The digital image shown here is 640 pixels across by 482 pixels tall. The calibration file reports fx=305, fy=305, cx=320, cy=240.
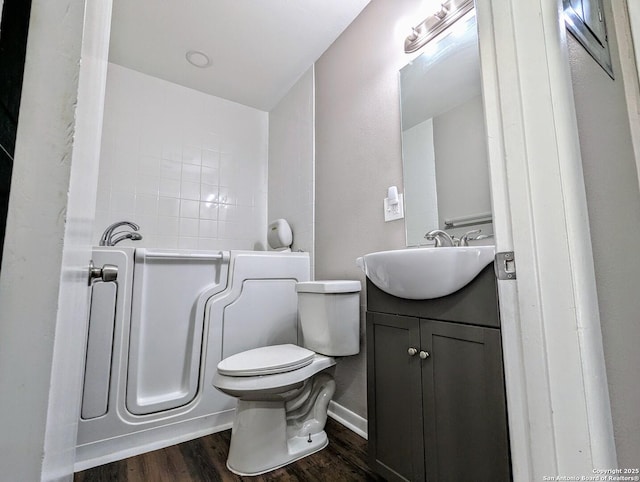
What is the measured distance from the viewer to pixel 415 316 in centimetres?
98

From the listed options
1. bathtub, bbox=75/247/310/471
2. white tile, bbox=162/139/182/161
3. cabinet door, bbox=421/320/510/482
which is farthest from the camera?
white tile, bbox=162/139/182/161

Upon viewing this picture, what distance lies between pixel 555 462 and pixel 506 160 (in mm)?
493

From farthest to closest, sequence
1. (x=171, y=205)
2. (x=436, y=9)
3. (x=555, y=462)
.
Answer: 1. (x=171, y=205)
2. (x=436, y=9)
3. (x=555, y=462)

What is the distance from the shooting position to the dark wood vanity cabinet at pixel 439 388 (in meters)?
0.77

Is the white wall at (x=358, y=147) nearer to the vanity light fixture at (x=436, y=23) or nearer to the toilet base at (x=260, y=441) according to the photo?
the vanity light fixture at (x=436, y=23)

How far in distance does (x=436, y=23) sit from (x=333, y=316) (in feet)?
4.48

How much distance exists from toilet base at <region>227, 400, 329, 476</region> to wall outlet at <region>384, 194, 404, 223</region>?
968 millimetres

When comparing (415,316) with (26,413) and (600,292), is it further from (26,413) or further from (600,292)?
(26,413)

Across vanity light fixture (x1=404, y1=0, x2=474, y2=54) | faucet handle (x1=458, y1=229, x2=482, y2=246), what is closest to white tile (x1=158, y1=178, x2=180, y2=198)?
vanity light fixture (x1=404, y1=0, x2=474, y2=54)

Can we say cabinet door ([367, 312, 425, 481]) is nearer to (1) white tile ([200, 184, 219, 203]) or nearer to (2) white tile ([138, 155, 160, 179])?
(1) white tile ([200, 184, 219, 203])

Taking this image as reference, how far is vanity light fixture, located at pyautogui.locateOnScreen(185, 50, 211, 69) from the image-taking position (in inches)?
80.8

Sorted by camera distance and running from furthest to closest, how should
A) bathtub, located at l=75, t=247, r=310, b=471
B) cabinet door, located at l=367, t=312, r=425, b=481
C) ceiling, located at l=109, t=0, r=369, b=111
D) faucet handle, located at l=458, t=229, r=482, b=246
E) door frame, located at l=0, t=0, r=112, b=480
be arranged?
ceiling, located at l=109, t=0, r=369, b=111
bathtub, located at l=75, t=247, r=310, b=471
faucet handle, located at l=458, t=229, r=482, b=246
cabinet door, located at l=367, t=312, r=425, b=481
door frame, located at l=0, t=0, r=112, b=480

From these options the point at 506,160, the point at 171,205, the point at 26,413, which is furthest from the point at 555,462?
the point at 171,205

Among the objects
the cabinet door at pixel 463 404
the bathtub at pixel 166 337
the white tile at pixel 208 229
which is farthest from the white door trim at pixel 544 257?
the white tile at pixel 208 229
